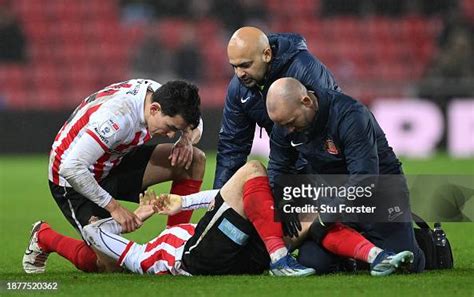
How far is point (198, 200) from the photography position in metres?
6.58

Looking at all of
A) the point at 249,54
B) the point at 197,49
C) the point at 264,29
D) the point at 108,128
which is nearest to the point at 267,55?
the point at 249,54

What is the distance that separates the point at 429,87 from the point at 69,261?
1083cm

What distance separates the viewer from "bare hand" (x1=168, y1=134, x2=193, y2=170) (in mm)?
7254

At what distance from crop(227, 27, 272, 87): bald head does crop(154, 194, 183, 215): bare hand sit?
1029mm

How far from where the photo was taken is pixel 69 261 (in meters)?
7.28

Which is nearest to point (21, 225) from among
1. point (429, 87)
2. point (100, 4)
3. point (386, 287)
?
point (386, 287)

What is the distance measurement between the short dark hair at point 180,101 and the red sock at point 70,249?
1043 mm

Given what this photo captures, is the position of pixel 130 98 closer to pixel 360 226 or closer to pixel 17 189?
pixel 360 226

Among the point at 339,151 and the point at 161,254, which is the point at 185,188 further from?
the point at 339,151

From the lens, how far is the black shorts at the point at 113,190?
22.8 ft

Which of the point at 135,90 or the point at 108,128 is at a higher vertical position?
the point at 135,90

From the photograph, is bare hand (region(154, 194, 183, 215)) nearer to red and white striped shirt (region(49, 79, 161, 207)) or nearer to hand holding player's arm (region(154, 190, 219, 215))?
hand holding player's arm (region(154, 190, 219, 215))

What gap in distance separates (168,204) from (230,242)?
0.52 m

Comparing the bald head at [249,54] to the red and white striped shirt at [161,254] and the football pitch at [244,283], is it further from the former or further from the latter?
the football pitch at [244,283]
